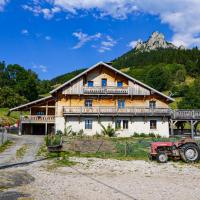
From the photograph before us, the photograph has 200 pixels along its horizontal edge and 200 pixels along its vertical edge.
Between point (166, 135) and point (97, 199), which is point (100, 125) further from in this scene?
point (97, 199)

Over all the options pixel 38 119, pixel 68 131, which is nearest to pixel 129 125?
pixel 68 131

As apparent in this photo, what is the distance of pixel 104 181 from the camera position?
1362 centimetres

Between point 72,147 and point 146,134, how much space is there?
17.6 meters

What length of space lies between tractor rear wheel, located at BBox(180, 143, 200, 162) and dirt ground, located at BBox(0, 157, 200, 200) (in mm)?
1080

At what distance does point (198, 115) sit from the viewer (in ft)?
131

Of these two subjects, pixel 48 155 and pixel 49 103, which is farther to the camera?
pixel 49 103

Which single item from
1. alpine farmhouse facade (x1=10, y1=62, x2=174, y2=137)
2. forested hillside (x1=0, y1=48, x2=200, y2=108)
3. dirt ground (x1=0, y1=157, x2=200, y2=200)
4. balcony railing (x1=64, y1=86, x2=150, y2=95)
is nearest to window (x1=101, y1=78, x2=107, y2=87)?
alpine farmhouse facade (x1=10, y1=62, x2=174, y2=137)

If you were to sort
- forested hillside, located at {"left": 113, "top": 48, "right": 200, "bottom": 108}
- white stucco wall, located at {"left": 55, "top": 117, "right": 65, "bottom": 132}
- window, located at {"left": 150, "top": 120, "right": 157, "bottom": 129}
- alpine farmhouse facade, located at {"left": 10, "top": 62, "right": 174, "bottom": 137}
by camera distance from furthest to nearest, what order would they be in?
forested hillside, located at {"left": 113, "top": 48, "right": 200, "bottom": 108} < window, located at {"left": 150, "top": 120, "right": 157, "bottom": 129} < white stucco wall, located at {"left": 55, "top": 117, "right": 65, "bottom": 132} < alpine farmhouse facade, located at {"left": 10, "top": 62, "right": 174, "bottom": 137}

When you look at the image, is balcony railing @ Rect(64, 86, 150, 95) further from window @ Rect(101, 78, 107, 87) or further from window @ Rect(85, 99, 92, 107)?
window @ Rect(85, 99, 92, 107)

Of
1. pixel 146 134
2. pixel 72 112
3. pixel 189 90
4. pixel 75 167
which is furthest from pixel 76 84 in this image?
pixel 189 90

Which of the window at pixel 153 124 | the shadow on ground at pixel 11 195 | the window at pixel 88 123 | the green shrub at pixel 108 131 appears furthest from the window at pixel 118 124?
the shadow on ground at pixel 11 195

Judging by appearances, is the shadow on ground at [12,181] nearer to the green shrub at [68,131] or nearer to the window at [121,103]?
the green shrub at [68,131]

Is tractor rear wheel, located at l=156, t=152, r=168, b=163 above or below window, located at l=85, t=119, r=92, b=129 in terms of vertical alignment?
below

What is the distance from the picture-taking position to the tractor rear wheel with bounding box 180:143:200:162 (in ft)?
62.9
